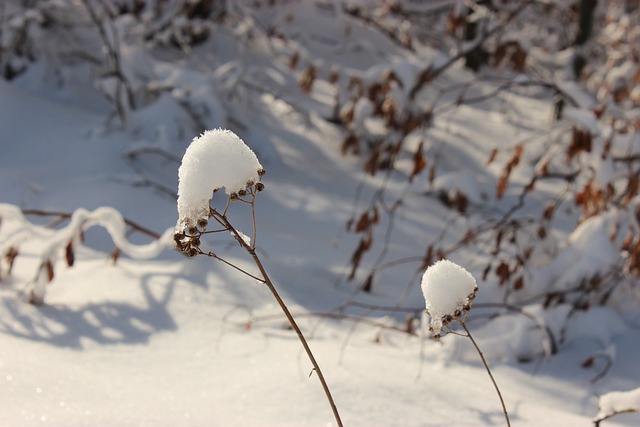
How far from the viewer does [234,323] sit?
174cm

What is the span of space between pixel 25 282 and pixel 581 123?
73.6 inches

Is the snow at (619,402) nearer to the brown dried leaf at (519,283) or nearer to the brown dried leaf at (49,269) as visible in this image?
the brown dried leaf at (519,283)

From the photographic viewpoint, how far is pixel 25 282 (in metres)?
1.80

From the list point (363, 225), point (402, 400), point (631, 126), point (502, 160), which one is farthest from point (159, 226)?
point (502, 160)

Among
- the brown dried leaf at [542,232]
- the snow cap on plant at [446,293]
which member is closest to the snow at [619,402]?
the snow cap on plant at [446,293]

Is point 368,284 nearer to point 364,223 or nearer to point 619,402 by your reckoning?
point 364,223

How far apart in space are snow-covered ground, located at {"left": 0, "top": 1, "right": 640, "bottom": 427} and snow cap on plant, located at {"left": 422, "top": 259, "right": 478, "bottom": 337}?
1.44 ft

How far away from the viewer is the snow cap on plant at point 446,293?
0.81 metres

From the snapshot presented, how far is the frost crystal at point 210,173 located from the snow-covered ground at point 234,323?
1.84 feet

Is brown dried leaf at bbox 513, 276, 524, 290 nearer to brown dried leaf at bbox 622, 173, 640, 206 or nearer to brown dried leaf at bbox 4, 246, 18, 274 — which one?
brown dried leaf at bbox 622, 173, 640, 206

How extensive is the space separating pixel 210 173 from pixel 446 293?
0.34 m

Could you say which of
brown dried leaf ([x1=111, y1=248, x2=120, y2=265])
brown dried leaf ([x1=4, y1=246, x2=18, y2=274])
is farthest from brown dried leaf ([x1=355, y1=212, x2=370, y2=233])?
brown dried leaf ([x1=4, y1=246, x2=18, y2=274])

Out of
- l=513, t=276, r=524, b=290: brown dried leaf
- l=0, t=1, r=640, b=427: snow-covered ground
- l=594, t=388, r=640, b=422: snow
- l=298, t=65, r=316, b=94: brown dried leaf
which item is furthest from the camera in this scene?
l=298, t=65, r=316, b=94: brown dried leaf

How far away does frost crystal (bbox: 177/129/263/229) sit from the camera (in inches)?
28.3
